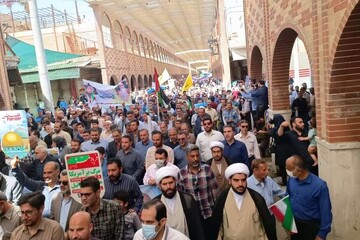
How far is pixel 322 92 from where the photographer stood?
552 cm

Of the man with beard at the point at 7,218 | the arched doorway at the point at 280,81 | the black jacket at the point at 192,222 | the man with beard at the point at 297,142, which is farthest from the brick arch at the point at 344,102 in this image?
the man with beard at the point at 7,218

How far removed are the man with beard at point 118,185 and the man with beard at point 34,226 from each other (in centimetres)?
111

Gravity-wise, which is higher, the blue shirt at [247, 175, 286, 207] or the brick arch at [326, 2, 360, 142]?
the brick arch at [326, 2, 360, 142]

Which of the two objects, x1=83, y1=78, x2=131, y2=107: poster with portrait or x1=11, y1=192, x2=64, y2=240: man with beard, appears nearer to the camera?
x1=11, y1=192, x2=64, y2=240: man with beard

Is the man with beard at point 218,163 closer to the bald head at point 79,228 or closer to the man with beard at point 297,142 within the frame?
the man with beard at point 297,142

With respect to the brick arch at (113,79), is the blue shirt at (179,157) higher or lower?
lower

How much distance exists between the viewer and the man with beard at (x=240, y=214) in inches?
135

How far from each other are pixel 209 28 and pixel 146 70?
795cm

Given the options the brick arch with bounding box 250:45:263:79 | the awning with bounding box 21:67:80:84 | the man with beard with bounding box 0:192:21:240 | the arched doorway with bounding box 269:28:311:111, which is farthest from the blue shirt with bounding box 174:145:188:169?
the awning with bounding box 21:67:80:84

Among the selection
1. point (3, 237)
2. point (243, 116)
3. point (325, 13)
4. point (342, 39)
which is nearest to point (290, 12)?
point (325, 13)

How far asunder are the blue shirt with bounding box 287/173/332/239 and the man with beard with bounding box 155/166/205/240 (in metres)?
1.13

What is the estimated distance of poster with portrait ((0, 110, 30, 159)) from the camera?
6.07 metres

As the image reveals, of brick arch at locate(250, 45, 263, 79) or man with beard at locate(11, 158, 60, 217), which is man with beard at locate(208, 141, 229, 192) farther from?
brick arch at locate(250, 45, 263, 79)

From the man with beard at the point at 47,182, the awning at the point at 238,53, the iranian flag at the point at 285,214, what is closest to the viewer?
the iranian flag at the point at 285,214
